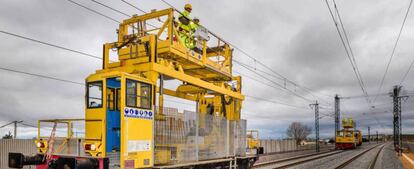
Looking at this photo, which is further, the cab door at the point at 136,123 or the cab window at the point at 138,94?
the cab window at the point at 138,94

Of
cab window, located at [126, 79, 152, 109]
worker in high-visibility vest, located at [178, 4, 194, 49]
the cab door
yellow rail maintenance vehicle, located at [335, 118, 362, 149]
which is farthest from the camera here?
yellow rail maintenance vehicle, located at [335, 118, 362, 149]

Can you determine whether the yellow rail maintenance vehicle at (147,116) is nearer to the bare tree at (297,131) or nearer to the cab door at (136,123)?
the cab door at (136,123)

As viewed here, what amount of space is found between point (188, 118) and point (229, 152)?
3156 millimetres

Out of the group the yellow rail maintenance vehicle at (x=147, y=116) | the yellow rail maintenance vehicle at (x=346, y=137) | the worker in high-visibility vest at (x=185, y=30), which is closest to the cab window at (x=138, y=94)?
the yellow rail maintenance vehicle at (x=147, y=116)

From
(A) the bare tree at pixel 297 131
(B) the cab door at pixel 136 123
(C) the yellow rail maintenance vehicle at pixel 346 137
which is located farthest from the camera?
(A) the bare tree at pixel 297 131

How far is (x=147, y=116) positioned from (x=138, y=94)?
1.97 ft

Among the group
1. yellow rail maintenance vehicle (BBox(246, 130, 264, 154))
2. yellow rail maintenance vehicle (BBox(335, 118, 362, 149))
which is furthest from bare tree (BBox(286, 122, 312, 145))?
yellow rail maintenance vehicle (BBox(246, 130, 264, 154))

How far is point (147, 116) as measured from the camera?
8.45 m

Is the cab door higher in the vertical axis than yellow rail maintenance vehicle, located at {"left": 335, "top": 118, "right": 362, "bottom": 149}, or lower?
higher

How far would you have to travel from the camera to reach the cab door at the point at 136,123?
778 centimetres

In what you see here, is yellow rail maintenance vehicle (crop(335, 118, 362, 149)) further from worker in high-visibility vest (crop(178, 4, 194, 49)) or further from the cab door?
the cab door

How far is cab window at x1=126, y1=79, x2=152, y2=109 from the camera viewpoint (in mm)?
8125

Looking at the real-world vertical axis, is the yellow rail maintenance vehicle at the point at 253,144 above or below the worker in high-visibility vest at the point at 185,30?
below

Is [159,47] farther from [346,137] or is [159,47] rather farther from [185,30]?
[346,137]
